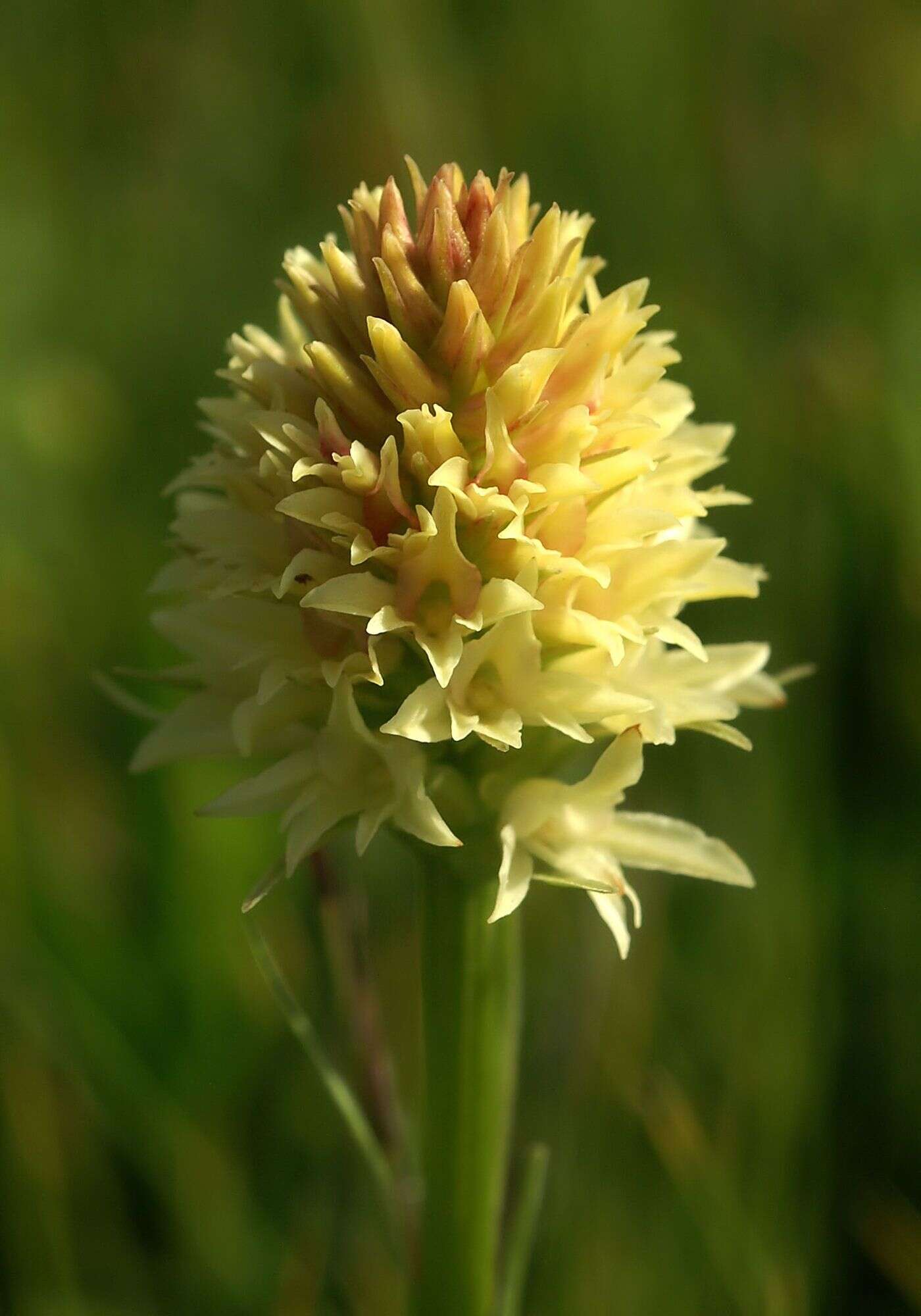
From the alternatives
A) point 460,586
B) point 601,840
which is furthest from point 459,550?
point 601,840

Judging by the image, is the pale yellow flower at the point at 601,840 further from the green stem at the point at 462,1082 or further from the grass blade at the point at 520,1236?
the grass blade at the point at 520,1236

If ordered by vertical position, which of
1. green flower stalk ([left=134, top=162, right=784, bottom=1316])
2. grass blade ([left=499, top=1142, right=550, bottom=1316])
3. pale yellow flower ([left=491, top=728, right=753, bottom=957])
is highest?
green flower stalk ([left=134, top=162, right=784, bottom=1316])

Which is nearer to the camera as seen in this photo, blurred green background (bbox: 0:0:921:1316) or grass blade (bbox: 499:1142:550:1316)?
grass blade (bbox: 499:1142:550:1316)

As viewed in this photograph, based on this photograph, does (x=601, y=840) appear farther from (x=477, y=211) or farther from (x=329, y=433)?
(x=477, y=211)

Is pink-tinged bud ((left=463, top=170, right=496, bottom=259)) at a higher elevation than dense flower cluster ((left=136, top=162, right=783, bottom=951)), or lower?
higher

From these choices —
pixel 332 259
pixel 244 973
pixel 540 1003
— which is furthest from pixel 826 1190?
pixel 332 259

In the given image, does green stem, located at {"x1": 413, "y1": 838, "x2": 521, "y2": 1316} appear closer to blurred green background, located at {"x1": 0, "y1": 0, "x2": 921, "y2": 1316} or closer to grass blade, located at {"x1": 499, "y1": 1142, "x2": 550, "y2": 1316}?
grass blade, located at {"x1": 499, "y1": 1142, "x2": 550, "y2": 1316}

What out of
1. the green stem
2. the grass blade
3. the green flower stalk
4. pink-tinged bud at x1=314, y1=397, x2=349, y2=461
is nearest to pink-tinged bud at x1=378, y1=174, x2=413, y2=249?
the green flower stalk
